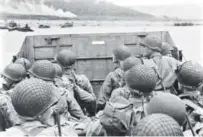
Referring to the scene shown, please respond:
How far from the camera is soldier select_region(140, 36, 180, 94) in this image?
5.17 metres

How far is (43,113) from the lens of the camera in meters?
3.22

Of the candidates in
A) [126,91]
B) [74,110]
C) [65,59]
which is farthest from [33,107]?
[65,59]

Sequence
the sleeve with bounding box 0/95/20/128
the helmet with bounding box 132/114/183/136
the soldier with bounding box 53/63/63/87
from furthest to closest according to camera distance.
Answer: the soldier with bounding box 53/63/63/87
the sleeve with bounding box 0/95/20/128
the helmet with bounding box 132/114/183/136

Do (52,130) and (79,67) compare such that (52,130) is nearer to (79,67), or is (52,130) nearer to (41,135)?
(41,135)

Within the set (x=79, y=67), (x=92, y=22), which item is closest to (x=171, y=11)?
(x=92, y=22)

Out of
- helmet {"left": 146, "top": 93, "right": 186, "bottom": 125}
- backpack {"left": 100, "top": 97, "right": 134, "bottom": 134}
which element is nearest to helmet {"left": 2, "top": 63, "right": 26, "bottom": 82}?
backpack {"left": 100, "top": 97, "right": 134, "bottom": 134}

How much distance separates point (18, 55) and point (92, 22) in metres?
11.0

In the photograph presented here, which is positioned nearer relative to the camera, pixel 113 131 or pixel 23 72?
pixel 113 131

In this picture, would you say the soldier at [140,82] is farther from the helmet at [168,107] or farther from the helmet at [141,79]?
the helmet at [168,107]

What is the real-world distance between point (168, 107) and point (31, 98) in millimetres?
1055

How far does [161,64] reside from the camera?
541 centimetres

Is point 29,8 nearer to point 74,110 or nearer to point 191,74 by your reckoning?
point 74,110

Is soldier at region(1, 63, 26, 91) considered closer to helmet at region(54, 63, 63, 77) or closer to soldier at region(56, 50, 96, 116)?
helmet at region(54, 63, 63, 77)

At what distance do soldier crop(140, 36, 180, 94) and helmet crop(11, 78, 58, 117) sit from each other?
79.4 inches
